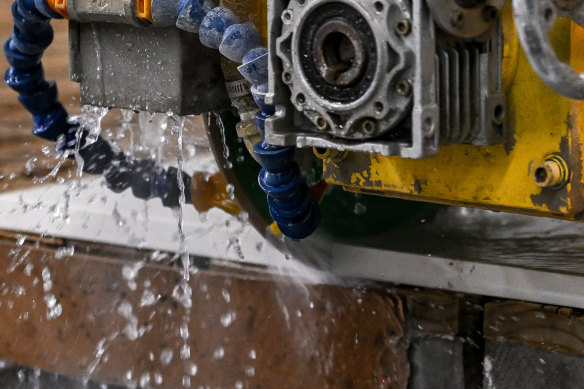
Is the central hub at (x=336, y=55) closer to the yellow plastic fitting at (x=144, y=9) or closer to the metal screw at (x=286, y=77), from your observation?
the metal screw at (x=286, y=77)

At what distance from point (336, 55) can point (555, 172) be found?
321mm

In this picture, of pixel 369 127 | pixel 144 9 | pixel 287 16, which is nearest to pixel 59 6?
pixel 144 9

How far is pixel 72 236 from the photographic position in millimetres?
1959

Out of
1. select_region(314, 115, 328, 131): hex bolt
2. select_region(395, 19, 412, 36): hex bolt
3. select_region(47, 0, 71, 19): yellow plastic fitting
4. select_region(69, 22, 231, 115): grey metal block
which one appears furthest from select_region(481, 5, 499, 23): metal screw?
select_region(47, 0, 71, 19): yellow plastic fitting

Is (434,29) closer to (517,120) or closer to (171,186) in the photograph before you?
(517,120)

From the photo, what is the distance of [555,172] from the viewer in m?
1.02

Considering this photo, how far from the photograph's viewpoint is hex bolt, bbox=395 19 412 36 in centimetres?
96

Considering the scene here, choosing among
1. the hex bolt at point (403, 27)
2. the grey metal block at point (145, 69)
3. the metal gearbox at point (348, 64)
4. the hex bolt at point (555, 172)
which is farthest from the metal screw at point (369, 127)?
the grey metal block at point (145, 69)

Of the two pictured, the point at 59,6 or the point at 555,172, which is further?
the point at 59,6

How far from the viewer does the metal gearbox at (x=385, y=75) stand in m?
0.97

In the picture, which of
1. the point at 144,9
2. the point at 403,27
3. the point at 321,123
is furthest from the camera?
the point at 144,9

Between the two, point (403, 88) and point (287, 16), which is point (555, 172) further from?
point (287, 16)

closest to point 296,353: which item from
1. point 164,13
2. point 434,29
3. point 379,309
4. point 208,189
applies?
point 379,309

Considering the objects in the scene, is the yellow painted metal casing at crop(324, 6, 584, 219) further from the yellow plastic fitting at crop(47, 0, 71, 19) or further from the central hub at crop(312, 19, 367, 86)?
the yellow plastic fitting at crop(47, 0, 71, 19)
